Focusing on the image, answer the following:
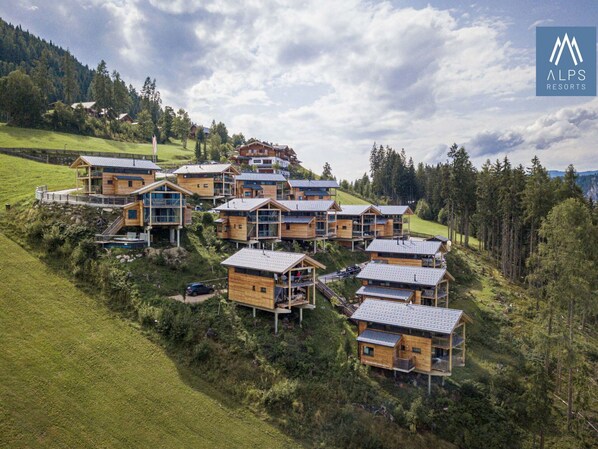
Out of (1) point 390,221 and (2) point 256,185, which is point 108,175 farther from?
(1) point 390,221

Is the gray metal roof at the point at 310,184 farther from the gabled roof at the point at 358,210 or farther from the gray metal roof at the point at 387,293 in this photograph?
the gray metal roof at the point at 387,293

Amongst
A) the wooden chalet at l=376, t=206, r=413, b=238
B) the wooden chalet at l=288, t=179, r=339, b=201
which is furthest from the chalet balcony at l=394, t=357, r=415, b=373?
the wooden chalet at l=288, t=179, r=339, b=201

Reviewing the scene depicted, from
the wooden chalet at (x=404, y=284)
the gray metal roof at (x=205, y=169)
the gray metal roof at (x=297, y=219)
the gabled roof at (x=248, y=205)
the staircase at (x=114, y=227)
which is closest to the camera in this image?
the staircase at (x=114, y=227)

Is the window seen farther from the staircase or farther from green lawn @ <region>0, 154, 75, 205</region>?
green lawn @ <region>0, 154, 75, 205</region>

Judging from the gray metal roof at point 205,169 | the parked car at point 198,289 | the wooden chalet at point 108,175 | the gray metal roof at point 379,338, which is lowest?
the gray metal roof at point 379,338

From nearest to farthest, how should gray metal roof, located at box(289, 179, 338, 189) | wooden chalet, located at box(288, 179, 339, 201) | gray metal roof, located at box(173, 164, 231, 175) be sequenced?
gray metal roof, located at box(173, 164, 231, 175) → wooden chalet, located at box(288, 179, 339, 201) → gray metal roof, located at box(289, 179, 338, 189)

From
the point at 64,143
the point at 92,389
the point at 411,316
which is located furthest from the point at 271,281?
the point at 64,143

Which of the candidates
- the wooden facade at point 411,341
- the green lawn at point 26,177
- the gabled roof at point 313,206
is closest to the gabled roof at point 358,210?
the gabled roof at point 313,206

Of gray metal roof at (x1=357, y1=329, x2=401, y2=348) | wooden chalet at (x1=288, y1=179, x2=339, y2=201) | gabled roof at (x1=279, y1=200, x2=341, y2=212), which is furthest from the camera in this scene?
wooden chalet at (x1=288, y1=179, x2=339, y2=201)
